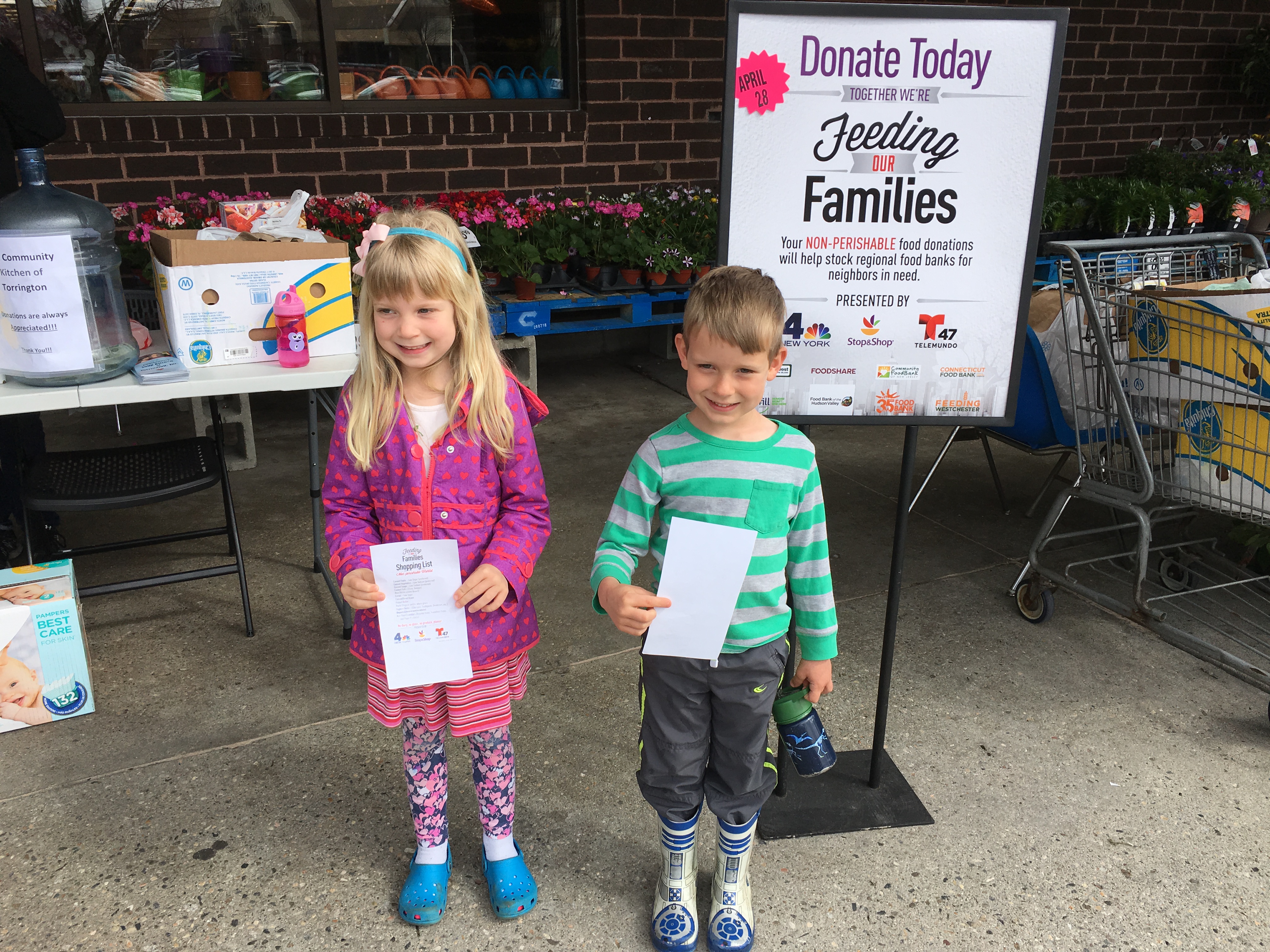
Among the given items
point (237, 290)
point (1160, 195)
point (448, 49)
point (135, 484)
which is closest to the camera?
point (237, 290)

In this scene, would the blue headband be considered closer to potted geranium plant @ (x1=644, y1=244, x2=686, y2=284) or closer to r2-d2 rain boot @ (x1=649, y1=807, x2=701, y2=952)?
r2-d2 rain boot @ (x1=649, y1=807, x2=701, y2=952)

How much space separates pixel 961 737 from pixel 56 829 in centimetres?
237

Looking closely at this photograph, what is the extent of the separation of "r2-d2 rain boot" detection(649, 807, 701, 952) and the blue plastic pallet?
11.5ft

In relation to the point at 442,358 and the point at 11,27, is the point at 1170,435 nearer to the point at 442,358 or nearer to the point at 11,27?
the point at 442,358

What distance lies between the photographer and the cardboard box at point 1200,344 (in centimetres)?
266

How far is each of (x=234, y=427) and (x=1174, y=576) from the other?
4234mm

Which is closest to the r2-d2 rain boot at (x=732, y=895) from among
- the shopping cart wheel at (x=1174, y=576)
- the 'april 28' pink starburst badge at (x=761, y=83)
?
the 'april 28' pink starburst badge at (x=761, y=83)

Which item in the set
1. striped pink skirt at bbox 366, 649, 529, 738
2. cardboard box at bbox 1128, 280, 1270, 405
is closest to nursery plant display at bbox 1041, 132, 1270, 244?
cardboard box at bbox 1128, 280, 1270, 405

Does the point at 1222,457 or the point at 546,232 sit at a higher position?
the point at 546,232

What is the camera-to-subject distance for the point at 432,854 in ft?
7.00

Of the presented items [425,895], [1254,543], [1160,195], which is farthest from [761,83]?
[1160,195]

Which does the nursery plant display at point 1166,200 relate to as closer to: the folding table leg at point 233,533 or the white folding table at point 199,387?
the white folding table at point 199,387

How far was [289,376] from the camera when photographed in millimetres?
2883

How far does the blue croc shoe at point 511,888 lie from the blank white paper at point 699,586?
71 cm
